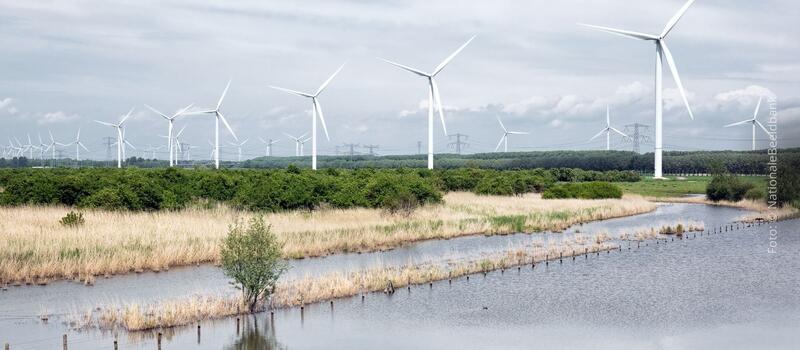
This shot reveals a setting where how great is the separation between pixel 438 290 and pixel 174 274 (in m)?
10.2

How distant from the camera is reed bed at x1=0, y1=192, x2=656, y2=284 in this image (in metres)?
29.6

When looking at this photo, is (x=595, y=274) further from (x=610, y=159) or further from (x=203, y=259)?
(x=610, y=159)

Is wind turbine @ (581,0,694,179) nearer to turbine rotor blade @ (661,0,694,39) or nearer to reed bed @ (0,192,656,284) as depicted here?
turbine rotor blade @ (661,0,694,39)

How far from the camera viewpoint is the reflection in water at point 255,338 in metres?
19.7

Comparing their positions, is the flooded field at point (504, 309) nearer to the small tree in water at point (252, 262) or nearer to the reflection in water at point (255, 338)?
the reflection in water at point (255, 338)

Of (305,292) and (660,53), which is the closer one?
(305,292)

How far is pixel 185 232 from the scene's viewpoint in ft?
121

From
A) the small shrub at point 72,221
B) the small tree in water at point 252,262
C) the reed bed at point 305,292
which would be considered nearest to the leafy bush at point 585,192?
the reed bed at point 305,292

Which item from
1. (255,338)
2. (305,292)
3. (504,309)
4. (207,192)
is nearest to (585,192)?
(207,192)

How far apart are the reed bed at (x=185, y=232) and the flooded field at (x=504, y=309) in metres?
1.27

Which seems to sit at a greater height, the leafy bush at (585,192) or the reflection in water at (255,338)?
the leafy bush at (585,192)

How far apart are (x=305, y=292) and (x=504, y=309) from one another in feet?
20.5

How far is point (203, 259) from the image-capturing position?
32.9m

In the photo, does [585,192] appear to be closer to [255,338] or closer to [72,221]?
[72,221]
